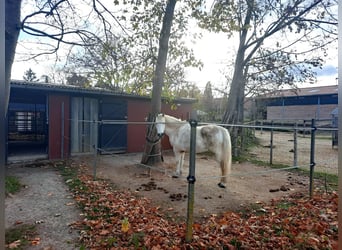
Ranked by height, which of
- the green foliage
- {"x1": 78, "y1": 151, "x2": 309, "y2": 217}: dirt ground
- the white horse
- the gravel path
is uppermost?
the green foliage

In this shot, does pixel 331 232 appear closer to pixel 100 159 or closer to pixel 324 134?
pixel 100 159

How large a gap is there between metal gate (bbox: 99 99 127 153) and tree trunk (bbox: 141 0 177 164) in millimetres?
2222

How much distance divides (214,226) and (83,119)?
648cm

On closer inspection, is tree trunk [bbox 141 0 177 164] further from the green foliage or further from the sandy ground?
the sandy ground

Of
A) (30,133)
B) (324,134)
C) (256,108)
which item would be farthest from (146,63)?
(324,134)

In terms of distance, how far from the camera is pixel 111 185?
14.6 feet

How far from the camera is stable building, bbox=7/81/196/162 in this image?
682 cm

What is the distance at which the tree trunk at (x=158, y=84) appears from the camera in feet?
19.1

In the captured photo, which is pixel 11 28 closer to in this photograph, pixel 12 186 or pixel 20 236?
pixel 20 236

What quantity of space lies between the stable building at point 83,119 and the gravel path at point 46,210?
1.79 m

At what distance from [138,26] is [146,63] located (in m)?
1.06

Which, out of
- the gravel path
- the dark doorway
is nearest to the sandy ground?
the gravel path

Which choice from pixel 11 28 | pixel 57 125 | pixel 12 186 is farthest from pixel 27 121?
pixel 11 28

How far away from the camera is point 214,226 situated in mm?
2520
